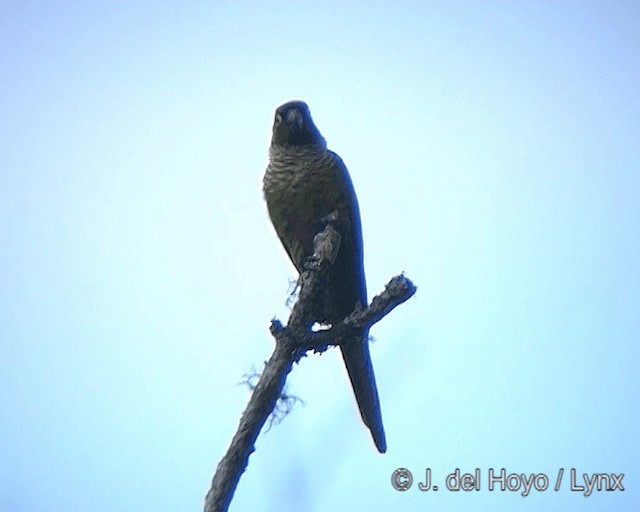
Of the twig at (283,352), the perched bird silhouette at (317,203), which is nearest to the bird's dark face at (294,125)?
Answer: the perched bird silhouette at (317,203)

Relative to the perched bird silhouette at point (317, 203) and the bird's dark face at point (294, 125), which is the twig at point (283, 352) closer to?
Result: the perched bird silhouette at point (317, 203)

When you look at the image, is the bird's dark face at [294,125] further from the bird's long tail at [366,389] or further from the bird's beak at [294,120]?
the bird's long tail at [366,389]

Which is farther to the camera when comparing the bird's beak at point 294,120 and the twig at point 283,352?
the bird's beak at point 294,120

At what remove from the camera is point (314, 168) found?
1.29 meters

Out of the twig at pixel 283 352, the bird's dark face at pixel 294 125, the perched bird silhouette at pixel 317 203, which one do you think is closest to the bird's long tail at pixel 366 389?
the perched bird silhouette at pixel 317 203

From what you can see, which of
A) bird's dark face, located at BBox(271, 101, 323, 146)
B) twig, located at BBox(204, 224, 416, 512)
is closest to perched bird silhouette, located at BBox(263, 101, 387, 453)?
bird's dark face, located at BBox(271, 101, 323, 146)

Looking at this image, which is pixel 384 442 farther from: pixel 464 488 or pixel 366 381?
pixel 464 488

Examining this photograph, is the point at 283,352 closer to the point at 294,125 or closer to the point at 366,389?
the point at 366,389

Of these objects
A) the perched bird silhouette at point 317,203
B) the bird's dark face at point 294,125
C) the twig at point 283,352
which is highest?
the bird's dark face at point 294,125

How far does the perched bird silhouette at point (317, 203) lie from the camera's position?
128 cm

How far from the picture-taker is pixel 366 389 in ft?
4.13

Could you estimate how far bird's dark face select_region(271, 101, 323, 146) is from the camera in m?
1.28

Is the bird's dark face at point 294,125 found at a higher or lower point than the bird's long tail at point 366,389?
higher

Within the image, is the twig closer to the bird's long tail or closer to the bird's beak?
the bird's long tail
